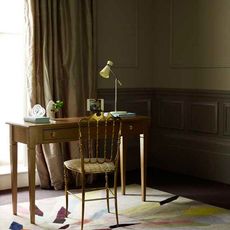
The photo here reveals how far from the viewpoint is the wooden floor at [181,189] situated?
4.28 meters

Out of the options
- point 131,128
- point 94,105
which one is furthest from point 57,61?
point 131,128

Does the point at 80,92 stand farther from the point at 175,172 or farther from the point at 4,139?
the point at 175,172

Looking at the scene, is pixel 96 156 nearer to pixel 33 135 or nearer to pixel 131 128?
pixel 131 128

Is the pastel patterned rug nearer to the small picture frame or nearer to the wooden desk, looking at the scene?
the wooden desk

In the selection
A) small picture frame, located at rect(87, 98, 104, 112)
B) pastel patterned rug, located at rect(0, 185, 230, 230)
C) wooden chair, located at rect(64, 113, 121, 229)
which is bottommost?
pastel patterned rug, located at rect(0, 185, 230, 230)

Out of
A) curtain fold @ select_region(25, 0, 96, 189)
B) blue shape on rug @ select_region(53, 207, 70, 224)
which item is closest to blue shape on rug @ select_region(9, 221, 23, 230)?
blue shape on rug @ select_region(53, 207, 70, 224)

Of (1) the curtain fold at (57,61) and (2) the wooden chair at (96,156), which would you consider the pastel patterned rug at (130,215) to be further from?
(1) the curtain fold at (57,61)

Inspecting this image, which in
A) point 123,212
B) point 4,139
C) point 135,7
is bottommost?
point 123,212

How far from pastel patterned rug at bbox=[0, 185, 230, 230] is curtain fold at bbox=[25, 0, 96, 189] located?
482mm

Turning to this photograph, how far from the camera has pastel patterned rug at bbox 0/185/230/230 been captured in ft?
11.6

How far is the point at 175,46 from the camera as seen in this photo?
535 centimetres

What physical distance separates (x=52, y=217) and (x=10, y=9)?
205cm

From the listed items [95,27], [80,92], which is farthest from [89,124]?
[95,27]

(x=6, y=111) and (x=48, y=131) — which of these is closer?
(x=48, y=131)
